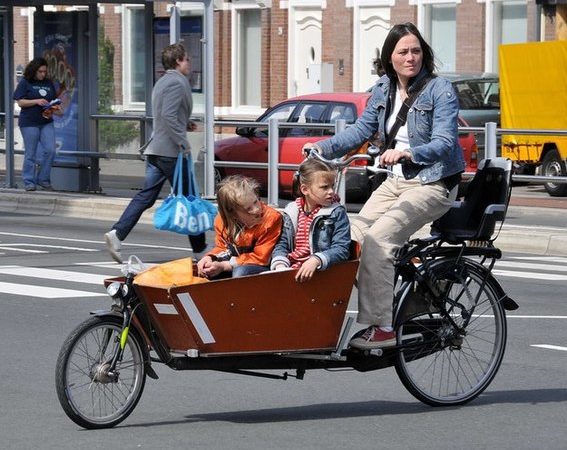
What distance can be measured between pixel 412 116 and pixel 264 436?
1.68m

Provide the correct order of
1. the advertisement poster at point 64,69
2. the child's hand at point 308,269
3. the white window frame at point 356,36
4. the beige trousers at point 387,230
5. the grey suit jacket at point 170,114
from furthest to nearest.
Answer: the white window frame at point 356,36
the advertisement poster at point 64,69
the grey suit jacket at point 170,114
the beige trousers at point 387,230
the child's hand at point 308,269

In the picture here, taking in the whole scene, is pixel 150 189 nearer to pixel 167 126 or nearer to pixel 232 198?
pixel 167 126

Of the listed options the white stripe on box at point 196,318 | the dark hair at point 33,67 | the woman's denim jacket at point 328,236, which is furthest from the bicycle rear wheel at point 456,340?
the dark hair at point 33,67

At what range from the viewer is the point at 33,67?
20.2 metres

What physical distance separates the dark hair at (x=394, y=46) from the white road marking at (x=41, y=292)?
452 cm

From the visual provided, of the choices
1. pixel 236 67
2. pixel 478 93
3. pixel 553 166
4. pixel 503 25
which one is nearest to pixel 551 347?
pixel 553 166

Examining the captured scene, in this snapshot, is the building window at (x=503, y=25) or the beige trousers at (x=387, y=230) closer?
the beige trousers at (x=387, y=230)

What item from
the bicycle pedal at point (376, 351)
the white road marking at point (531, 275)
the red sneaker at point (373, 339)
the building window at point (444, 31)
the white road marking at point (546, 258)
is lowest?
the white road marking at point (546, 258)

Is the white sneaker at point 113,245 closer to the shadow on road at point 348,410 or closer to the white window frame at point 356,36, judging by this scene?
the shadow on road at point 348,410

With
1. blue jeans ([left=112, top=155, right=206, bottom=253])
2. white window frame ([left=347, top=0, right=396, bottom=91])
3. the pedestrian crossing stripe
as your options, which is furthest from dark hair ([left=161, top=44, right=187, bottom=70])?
white window frame ([left=347, top=0, right=396, bottom=91])

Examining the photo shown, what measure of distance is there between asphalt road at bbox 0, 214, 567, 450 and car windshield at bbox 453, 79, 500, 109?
14737 millimetres

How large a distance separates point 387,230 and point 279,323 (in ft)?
2.19

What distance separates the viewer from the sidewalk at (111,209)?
1620 centimetres

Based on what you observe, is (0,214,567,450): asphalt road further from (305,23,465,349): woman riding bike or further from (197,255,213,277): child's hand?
(197,255,213,277): child's hand
